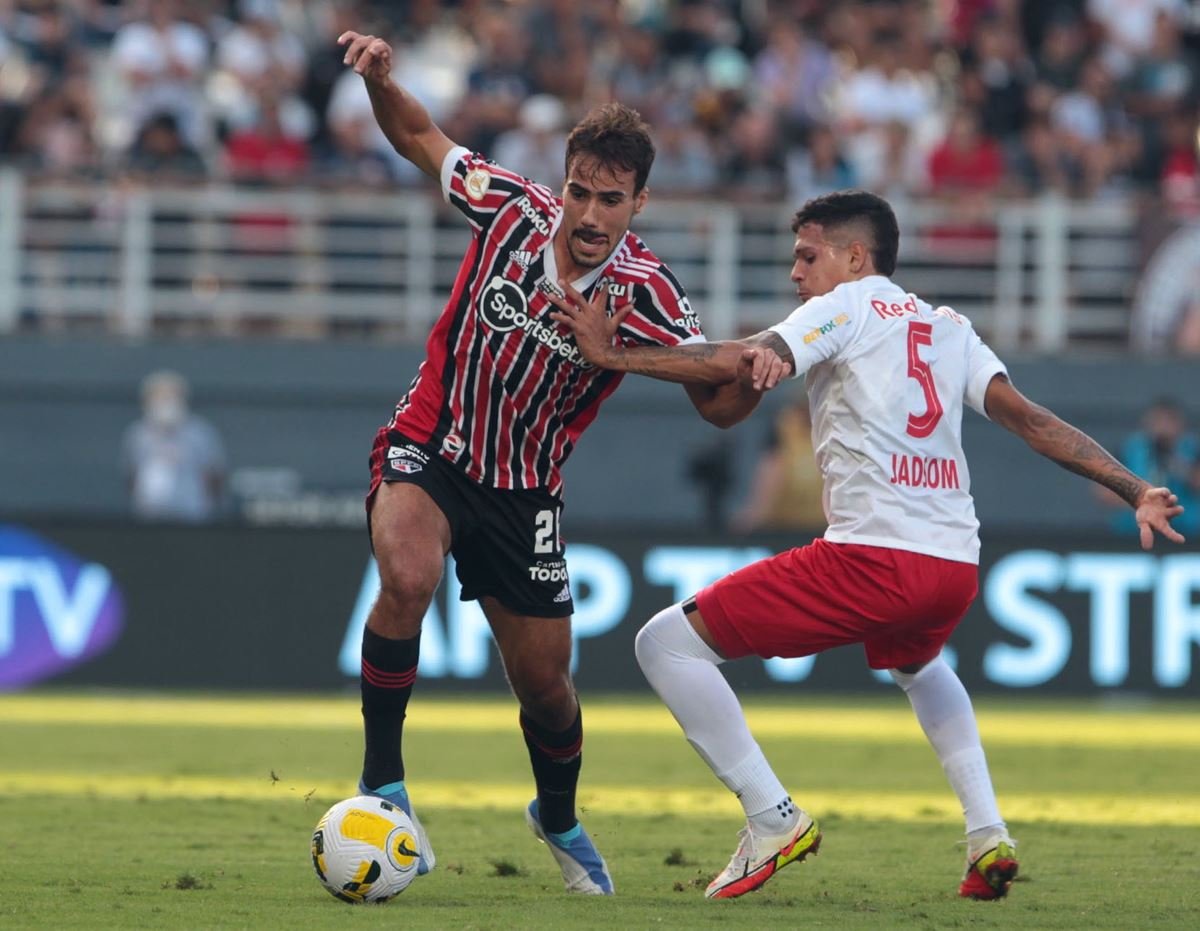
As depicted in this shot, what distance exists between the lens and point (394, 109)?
23.9ft

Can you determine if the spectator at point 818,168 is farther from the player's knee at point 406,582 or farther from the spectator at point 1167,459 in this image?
the player's knee at point 406,582

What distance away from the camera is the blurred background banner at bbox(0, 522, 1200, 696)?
1562 cm

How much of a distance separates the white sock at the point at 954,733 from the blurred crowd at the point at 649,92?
11.2 m

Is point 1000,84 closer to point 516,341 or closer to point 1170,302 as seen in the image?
point 1170,302

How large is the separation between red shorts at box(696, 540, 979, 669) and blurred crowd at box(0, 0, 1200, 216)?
1139 cm

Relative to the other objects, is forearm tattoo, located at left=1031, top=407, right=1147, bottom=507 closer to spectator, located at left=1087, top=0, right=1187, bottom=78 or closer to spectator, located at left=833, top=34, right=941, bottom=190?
spectator, located at left=833, top=34, right=941, bottom=190

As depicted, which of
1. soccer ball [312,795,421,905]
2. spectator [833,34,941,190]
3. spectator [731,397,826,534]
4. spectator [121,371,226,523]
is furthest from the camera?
spectator [833,34,941,190]

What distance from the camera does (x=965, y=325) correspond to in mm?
7160

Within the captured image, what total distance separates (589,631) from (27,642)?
4.09 meters

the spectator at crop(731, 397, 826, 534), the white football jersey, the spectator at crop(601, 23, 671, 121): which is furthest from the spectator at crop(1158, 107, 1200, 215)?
the white football jersey

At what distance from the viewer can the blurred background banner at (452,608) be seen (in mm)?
15625

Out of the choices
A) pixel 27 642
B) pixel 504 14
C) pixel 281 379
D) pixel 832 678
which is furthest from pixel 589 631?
pixel 504 14

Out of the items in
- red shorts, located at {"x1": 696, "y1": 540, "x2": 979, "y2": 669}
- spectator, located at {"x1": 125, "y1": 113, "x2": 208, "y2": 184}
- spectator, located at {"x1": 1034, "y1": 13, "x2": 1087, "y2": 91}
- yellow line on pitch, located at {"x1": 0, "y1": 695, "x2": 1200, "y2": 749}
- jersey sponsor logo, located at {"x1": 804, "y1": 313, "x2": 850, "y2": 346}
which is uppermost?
spectator, located at {"x1": 1034, "y1": 13, "x2": 1087, "y2": 91}

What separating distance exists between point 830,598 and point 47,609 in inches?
391
